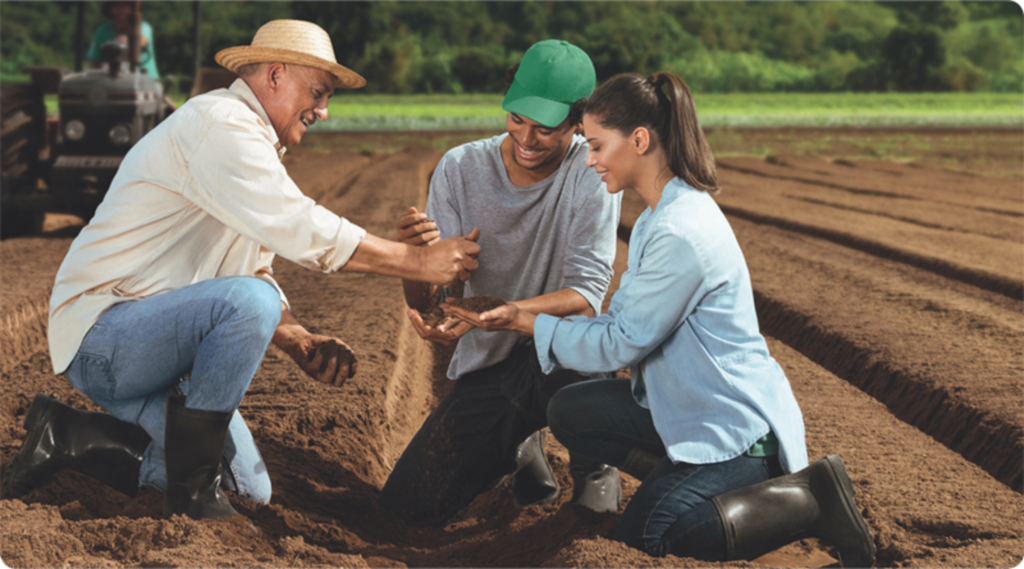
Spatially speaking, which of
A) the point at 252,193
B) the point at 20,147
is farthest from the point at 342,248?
the point at 20,147

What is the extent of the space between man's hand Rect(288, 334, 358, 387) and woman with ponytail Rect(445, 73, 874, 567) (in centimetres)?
80

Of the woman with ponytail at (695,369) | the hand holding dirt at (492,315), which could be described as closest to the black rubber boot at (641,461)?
the woman with ponytail at (695,369)

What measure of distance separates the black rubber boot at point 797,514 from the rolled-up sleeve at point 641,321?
1.50ft

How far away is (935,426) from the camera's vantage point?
3.95 metres

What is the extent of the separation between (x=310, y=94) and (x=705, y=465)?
5.23 feet

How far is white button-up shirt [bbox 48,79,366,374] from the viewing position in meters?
2.38

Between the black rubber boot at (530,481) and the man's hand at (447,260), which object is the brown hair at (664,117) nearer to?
the man's hand at (447,260)

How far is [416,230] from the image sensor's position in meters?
2.78

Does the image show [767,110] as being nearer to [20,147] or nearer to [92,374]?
[20,147]

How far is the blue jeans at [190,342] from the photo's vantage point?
8.05 ft

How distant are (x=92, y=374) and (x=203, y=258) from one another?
1.54 ft

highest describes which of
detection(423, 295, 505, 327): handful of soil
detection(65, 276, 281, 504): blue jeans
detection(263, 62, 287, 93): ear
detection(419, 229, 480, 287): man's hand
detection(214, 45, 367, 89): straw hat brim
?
detection(214, 45, 367, 89): straw hat brim

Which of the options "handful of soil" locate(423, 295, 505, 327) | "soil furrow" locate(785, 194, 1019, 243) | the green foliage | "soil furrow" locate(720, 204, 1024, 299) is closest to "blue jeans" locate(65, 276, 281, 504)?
"handful of soil" locate(423, 295, 505, 327)

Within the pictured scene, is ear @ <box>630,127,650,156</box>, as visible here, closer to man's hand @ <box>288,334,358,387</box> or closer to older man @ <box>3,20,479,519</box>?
older man @ <box>3,20,479,519</box>
